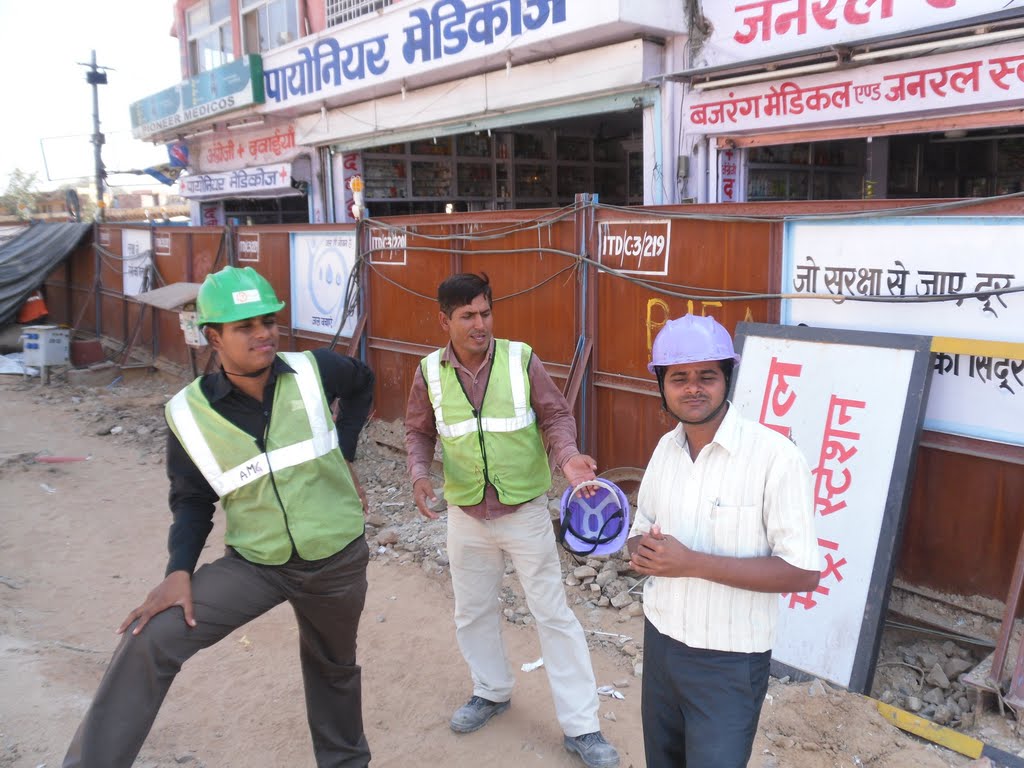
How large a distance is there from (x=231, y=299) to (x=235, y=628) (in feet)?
3.63

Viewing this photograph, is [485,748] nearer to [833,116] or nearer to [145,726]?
[145,726]

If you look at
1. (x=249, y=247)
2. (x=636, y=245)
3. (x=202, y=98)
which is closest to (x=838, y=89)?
(x=636, y=245)

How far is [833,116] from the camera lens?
21.5ft

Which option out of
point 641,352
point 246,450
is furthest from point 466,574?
point 641,352

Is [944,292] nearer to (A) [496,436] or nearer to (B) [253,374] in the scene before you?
(A) [496,436]

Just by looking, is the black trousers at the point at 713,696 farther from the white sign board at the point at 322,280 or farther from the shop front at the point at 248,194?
the shop front at the point at 248,194

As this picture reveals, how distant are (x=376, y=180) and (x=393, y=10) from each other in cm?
296

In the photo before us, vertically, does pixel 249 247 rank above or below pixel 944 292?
above

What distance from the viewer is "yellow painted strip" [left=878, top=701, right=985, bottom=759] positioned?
3.54 metres

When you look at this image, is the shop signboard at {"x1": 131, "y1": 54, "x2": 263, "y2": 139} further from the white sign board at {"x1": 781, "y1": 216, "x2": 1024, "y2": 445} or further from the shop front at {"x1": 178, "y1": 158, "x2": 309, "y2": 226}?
the white sign board at {"x1": 781, "y1": 216, "x2": 1024, "y2": 445}

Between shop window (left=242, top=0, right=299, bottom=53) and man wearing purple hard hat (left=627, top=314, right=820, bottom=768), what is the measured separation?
12.8 m

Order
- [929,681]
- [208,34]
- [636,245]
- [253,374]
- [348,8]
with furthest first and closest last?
[208,34] → [348,8] → [636,245] → [929,681] → [253,374]

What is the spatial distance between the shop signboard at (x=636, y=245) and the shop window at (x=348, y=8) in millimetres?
6965

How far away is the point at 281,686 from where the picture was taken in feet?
14.7
